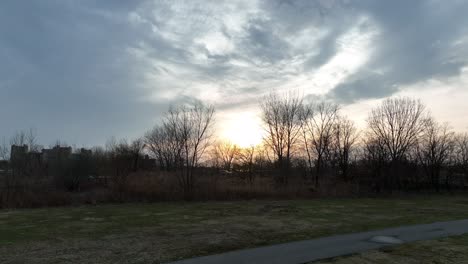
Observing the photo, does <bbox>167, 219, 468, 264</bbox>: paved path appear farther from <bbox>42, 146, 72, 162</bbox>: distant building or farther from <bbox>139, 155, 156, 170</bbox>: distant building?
<bbox>139, 155, 156, 170</bbox>: distant building

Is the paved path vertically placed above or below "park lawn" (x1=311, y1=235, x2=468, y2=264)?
below

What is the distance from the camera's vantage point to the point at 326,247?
9039 mm

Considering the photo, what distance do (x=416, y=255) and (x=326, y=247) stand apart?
207cm

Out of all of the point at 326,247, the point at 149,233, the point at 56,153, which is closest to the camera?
the point at 326,247

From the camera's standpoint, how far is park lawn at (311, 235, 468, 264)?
24.8 ft

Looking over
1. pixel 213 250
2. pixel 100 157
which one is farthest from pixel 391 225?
pixel 100 157

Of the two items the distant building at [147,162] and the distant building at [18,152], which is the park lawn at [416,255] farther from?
the distant building at [147,162]

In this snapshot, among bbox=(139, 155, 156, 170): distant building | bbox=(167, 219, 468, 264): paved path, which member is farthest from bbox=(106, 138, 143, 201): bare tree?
bbox=(167, 219, 468, 264): paved path

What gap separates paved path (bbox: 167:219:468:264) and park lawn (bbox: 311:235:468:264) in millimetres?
447

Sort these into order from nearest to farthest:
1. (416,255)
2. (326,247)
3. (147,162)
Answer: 1. (416,255)
2. (326,247)
3. (147,162)

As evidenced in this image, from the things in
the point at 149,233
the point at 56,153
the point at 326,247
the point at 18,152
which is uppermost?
the point at 56,153

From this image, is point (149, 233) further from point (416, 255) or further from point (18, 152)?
point (18, 152)

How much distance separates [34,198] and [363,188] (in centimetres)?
2802

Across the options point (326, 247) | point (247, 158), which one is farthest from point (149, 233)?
point (247, 158)
